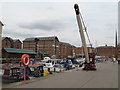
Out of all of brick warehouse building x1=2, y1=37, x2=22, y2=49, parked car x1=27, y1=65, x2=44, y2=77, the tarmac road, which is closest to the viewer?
the tarmac road

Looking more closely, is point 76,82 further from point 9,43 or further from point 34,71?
point 9,43

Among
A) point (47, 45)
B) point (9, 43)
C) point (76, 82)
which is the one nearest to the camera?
point (76, 82)

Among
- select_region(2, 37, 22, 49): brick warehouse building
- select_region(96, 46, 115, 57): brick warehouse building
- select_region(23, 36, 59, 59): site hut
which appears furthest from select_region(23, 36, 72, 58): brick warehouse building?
select_region(96, 46, 115, 57): brick warehouse building

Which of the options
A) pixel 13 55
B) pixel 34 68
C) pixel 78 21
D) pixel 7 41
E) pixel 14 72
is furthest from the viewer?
pixel 7 41

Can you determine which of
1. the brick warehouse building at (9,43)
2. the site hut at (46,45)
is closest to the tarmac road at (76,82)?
the brick warehouse building at (9,43)

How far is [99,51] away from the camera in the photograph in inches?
5763

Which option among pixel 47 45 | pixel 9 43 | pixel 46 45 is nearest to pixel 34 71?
pixel 9 43

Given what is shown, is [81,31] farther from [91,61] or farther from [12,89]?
[12,89]

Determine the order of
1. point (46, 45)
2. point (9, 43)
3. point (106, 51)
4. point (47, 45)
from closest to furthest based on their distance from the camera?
point (9, 43) < point (47, 45) < point (46, 45) < point (106, 51)

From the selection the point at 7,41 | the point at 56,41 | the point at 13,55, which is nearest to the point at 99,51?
the point at 56,41

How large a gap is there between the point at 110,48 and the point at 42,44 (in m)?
64.3

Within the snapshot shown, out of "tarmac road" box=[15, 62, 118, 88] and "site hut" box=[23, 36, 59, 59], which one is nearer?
"tarmac road" box=[15, 62, 118, 88]

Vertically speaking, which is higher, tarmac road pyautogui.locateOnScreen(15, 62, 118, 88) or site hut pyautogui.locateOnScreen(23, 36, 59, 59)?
site hut pyautogui.locateOnScreen(23, 36, 59, 59)

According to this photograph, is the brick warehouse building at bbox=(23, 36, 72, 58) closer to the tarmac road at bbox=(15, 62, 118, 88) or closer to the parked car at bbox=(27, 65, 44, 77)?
the parked car at bbox=(27, 65, 44, 77)
